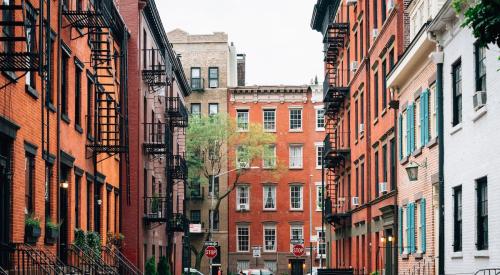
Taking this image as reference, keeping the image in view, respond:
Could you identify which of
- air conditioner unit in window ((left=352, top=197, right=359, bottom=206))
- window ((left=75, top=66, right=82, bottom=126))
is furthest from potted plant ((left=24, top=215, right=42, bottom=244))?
air conditioner unit in window ((left=352, top=197, right=359, bottom=206))

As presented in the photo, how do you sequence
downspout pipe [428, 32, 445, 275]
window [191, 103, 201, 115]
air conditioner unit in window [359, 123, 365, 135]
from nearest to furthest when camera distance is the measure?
downspout pipe [428, 32, 445, 275]
air conditioner unit in window [359, 123, 365, 135]
window [191, 103, 201, 115]

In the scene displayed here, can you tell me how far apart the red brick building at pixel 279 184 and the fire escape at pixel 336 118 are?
25590 millimetres

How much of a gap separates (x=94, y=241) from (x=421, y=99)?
1108 centimetres

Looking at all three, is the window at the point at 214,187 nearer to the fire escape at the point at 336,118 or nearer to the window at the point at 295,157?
the window at the point at 295,157

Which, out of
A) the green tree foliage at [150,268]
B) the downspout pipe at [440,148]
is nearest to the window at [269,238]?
the green tree foliage at [150,268]

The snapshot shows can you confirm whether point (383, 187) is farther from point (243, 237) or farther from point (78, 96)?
A: point (243, 237)

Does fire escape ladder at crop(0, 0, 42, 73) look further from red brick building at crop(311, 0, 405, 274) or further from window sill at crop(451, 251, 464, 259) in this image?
red brick building at crop(311, 0, 405, 274)

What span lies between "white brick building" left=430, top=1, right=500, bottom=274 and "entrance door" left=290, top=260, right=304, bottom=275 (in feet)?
194

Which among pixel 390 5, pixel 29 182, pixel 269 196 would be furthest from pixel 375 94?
pixel 269 196

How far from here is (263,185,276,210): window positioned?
86.7m

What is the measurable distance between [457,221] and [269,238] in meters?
61.8

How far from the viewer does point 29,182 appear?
24.0 meters

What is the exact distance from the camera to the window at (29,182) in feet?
77.4

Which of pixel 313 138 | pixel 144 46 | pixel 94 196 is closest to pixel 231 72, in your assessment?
pixel 313 138
